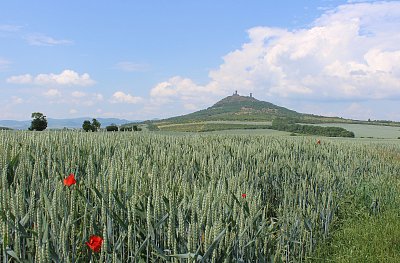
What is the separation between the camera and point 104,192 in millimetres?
2537

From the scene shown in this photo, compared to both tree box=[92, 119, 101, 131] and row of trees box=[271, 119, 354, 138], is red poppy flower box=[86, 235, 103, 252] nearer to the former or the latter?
tree box=[92, 119, 101, 131]

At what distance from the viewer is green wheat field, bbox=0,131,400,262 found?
7.24 feet

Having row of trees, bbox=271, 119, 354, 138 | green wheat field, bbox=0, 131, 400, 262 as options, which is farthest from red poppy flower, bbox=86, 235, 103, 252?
row of trees, bbox=271, 119, 354, 138

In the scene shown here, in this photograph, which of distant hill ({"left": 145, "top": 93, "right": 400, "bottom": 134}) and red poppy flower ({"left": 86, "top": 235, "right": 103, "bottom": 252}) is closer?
red poppy flower ({"left": 86, "top": 235, "right": 103, "bottom": 252})

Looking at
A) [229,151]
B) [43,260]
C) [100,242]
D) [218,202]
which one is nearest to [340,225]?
[229,151]

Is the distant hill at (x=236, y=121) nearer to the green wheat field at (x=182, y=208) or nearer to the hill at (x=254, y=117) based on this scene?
the hill at (x=254, y=117)

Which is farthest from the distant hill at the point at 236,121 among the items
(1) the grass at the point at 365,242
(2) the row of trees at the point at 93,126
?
(1) the grass at the point at 365,242

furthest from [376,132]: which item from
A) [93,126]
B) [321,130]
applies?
[93,126]

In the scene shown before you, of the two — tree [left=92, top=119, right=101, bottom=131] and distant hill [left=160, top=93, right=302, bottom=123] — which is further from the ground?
distant hill [left=160, top=93, right=302, bottom=123]

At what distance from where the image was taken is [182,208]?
2.76 metres

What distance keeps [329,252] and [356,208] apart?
5.93 ft

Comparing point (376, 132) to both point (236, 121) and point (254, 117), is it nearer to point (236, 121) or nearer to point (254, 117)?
point (236, 121)

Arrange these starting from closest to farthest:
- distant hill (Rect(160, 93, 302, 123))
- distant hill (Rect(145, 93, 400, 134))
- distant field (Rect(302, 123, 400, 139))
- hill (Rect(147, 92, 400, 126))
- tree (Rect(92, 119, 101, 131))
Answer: tree (Rect(92, 119, 101, 131)) → distant field (Rect(302, 123, 400, 139)) → distant hill (Rect(145, 93, 400, 134)) → hill (Rect(147, 92, 400, 126)) → distant hill (Rect(160, 93, 302, 123))

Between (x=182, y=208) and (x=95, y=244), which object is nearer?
(x=95, y=244)
